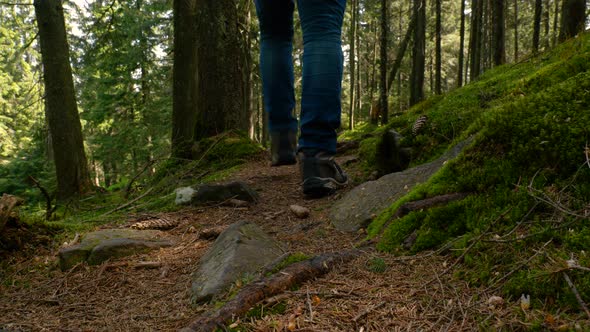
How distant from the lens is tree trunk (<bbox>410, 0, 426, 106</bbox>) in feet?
51.1

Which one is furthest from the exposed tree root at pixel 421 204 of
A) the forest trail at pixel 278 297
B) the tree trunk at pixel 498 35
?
the tree trunk at pixel 498 35

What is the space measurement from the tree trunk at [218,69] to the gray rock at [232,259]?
4.18 m

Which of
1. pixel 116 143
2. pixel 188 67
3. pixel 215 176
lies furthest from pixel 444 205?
pixel 116 143

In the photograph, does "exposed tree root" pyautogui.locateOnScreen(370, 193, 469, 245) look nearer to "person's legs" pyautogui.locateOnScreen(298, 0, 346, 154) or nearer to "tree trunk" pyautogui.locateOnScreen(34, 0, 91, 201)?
"person's legs" pyautogui.locateOnScreen(298, 0, 346, 154)

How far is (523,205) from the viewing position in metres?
1.50

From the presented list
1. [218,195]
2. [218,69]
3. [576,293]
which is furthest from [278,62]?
[218,69]

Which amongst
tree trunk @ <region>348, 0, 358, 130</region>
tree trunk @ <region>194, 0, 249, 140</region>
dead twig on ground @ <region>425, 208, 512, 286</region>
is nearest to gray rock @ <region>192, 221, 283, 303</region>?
dead twig on ground @ <region>425, 208, 512, 286</region>

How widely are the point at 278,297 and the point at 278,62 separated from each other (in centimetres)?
250

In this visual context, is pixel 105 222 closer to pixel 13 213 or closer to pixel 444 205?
pixel 13 213

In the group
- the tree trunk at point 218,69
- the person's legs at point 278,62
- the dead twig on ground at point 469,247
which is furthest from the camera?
the tree trunk at point 218,69

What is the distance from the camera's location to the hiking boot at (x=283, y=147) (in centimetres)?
379

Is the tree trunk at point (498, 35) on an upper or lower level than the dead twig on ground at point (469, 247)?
upper

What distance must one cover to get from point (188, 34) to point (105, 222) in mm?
5974

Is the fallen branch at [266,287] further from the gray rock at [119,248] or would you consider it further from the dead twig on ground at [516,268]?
the gray rock at [119,248]
